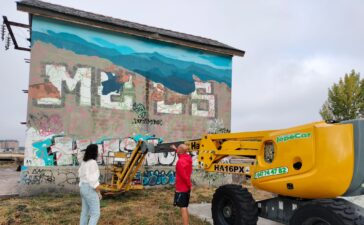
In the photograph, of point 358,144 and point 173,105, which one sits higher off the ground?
point 173,105

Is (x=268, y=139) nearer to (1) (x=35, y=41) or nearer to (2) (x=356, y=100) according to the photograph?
(1) (x=35, y=41)

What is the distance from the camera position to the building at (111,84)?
1228 cm

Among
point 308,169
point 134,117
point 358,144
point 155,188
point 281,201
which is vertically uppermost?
point 134,117

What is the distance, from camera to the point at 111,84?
44.5 feet

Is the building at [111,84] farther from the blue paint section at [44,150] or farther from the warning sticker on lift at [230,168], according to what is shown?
the warning sticker on lift at [230,168]

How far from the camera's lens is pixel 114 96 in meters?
13.6

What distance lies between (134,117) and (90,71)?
8.47 ft

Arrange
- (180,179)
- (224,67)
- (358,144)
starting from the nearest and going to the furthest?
(358,144) → (180,179) → (224,67)

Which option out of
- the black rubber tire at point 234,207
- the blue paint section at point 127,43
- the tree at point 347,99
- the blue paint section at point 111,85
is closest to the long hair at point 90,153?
the black rubber tire at point 234,207

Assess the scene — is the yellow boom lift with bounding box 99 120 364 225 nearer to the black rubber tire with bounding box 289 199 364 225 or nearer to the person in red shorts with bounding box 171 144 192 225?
the black rubber tire with bounding box 289 199 364 225

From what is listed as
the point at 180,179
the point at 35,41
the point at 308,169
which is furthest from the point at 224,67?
the point at 308,169

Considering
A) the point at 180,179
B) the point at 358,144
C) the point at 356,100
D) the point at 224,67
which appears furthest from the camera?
the point at 356,100

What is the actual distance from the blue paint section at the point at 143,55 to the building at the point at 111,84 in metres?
0.04

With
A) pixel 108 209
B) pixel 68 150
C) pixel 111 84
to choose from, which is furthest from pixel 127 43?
pixel 108 209
